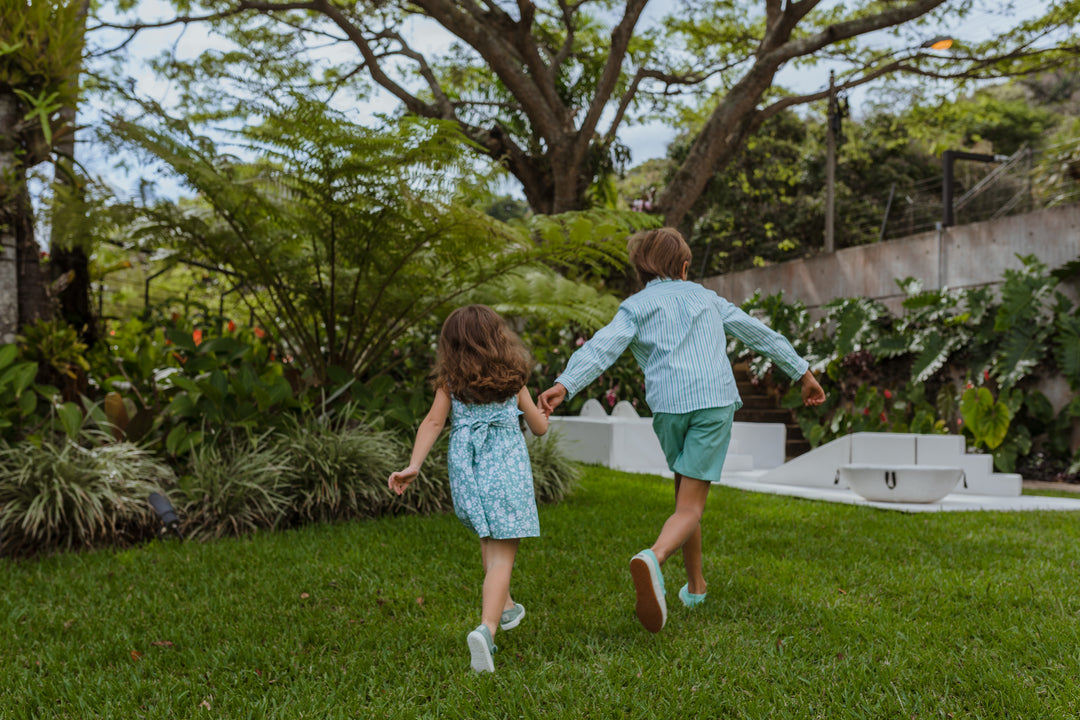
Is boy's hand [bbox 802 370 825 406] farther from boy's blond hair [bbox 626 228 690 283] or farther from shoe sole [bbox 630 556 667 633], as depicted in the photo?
shoe sole [bbox 630 556 667 633]

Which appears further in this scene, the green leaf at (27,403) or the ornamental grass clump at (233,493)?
the ornamental grass clump at (233,493)

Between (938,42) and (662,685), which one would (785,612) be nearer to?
(662,685)

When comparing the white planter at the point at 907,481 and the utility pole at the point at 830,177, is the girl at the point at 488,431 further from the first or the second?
the utility pole at the point at 830,177

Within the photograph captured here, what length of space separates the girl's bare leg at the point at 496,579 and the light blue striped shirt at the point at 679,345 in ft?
1.99

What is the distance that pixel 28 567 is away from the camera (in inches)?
151

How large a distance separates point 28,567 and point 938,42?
10.4 meters

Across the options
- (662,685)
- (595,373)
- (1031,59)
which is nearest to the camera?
(662,685)

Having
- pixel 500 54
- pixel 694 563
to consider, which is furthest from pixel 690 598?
pixel 500 54

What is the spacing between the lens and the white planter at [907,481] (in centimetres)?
629

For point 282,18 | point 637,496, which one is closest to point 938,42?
point 637,496

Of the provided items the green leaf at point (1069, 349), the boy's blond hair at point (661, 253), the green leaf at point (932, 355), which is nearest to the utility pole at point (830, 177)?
the green leaf at point (932, 355)

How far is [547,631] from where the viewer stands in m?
2.84

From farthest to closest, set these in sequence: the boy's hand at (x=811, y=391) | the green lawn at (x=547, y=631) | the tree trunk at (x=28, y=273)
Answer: the tree trunk at (x=28, y=273), the boy's hand at (x=811, y=391), the green lawn at (x=547, y=631)

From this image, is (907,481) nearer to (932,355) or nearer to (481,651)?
(932,355)
